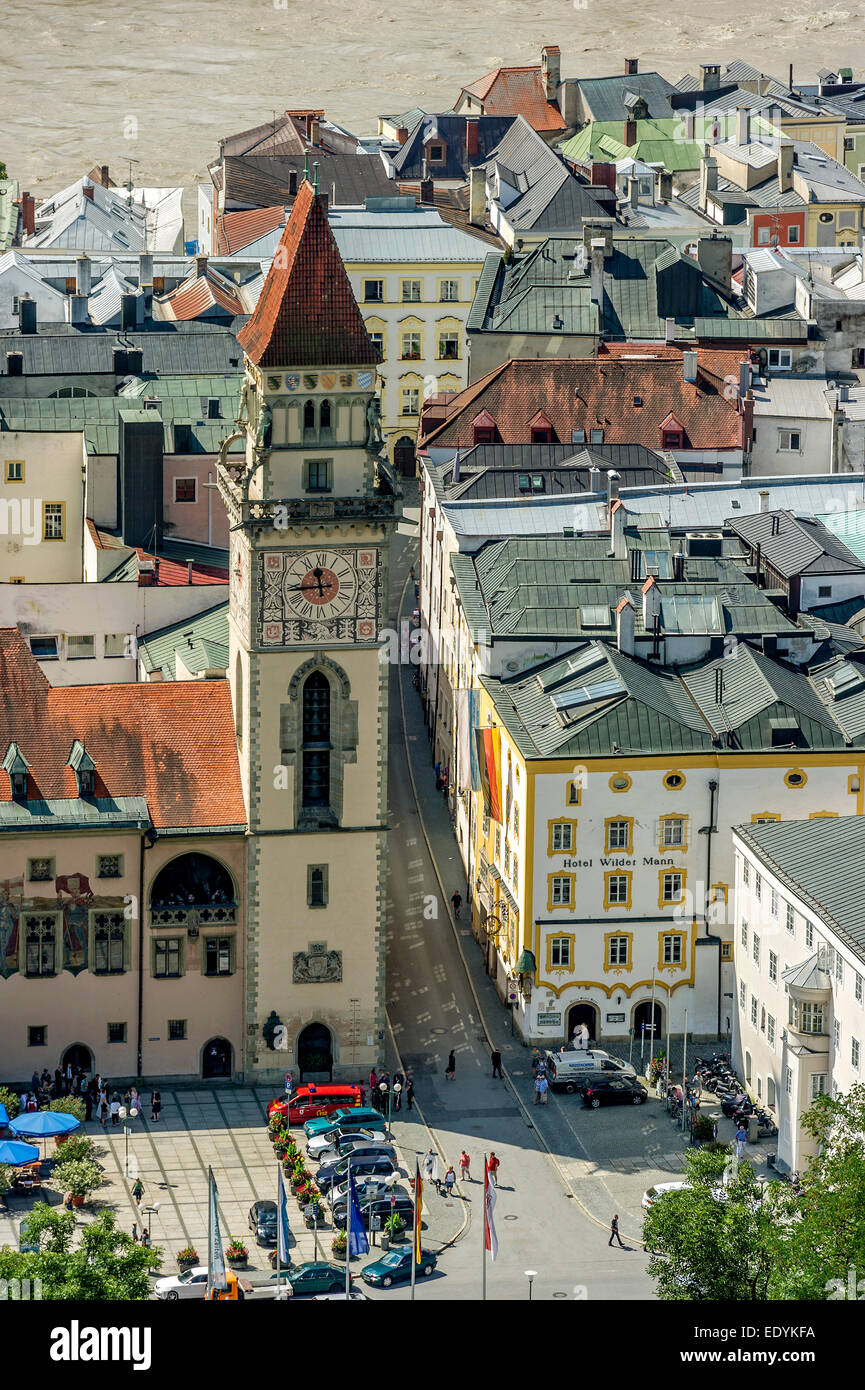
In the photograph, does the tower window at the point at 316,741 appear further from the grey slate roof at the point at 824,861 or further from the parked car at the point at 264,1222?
the parked car at the point at 264,1222

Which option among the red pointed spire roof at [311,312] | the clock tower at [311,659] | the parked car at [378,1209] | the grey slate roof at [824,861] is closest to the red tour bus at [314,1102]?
the clock tower at [311,659]

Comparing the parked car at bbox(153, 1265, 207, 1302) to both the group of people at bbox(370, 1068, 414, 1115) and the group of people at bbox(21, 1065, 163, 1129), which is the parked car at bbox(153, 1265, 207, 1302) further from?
the group of people at bbox(370, 1068, 414, 1115)

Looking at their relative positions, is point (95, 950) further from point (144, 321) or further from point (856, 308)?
point (856, 308)

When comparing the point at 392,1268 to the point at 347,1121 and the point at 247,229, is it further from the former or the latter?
the point at 247,229

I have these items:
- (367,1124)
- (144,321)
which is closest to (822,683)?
(367,1124)

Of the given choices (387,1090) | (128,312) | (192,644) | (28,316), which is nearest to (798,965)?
(387,1090)
